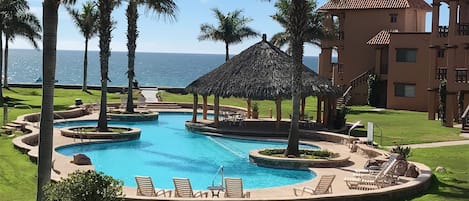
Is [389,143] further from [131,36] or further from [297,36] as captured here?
[131,36]

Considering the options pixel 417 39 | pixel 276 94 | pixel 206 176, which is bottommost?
pixel 206 176

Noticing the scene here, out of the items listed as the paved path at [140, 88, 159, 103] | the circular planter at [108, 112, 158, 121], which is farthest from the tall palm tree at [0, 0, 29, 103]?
the paved path at [140, 88, 159, 103]

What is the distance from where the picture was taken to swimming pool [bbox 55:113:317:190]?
18469 millimetres

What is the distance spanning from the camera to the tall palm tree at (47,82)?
9.71m

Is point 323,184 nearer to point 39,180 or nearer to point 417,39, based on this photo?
point 39,180

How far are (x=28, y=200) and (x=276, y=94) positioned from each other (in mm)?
16034

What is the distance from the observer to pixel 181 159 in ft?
72.7

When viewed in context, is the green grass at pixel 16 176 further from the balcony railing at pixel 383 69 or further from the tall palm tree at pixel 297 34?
the balcony railing at pixel 383 69

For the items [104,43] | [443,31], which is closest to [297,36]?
[104,43]

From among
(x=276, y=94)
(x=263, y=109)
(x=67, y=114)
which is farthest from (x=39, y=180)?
(x=263, y=109)

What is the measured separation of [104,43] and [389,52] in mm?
22027

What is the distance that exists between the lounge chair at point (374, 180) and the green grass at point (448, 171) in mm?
1053

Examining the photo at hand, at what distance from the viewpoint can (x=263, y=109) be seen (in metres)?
40.3

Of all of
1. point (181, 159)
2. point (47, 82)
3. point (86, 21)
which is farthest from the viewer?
point (86, 21)
